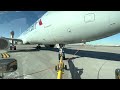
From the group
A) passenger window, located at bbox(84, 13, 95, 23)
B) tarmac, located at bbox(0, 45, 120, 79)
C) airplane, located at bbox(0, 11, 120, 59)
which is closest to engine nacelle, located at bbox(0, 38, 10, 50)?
tarmac, located at bbox(0, 45, 120, 79)

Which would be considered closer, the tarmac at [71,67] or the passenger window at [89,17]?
the passenger window at [89,17]

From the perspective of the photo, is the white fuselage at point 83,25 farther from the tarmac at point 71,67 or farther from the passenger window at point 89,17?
the tarmac at point 71,67

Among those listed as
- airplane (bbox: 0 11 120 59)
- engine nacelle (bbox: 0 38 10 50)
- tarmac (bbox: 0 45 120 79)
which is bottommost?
tarmac (bbox: 0 45 120 79)

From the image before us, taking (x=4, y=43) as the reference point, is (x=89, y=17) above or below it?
above

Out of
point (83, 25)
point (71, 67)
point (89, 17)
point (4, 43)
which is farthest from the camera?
point (4, 43)

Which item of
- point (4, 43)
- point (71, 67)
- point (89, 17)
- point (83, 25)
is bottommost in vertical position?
point (71, 67)

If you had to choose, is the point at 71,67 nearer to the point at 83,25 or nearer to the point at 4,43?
the point at 83,25

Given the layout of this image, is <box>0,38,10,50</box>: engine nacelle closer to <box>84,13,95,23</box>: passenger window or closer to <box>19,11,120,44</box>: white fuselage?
<box>19,11,120,44</box>: white fuselage

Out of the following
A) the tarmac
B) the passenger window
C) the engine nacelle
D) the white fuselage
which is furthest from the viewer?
the engine nacelle

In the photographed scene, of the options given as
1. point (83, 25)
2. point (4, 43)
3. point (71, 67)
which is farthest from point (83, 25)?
point (4, 43)

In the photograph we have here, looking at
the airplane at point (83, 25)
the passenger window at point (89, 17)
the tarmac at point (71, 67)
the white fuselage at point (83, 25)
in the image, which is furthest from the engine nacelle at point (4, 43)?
the passenger window at point (89, 17)
